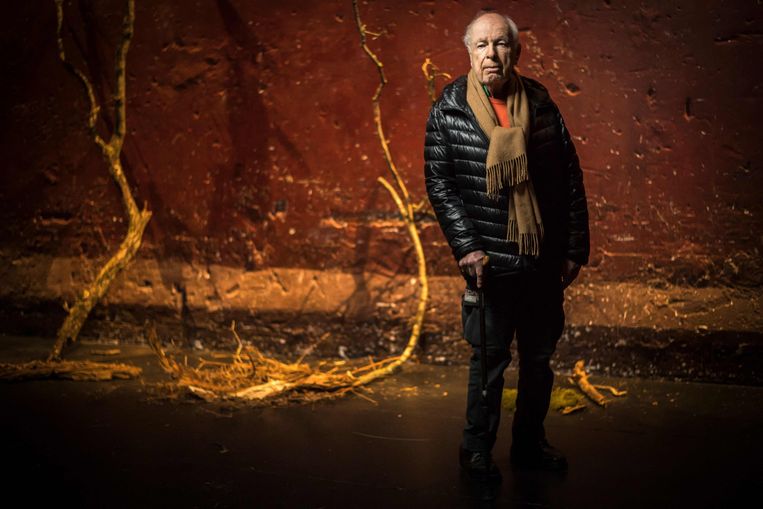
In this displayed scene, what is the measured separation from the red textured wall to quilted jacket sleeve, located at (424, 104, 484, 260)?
1.69 meters

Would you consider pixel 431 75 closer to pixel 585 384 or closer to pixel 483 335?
pixel 585 384

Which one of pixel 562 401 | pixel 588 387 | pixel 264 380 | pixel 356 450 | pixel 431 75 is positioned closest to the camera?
pixel 356 450

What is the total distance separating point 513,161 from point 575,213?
39 centimetres

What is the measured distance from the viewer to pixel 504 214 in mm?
2859

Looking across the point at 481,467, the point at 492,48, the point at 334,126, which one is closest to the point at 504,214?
the point at 492,48

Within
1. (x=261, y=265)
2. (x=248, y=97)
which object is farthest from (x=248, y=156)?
(x=261, y=265)

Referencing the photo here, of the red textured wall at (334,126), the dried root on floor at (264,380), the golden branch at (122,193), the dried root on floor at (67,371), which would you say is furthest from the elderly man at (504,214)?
the golden branch at (122,193)

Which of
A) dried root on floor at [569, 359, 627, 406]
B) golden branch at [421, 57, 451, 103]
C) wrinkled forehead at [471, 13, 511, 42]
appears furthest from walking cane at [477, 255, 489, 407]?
golden branch at [421, 57, 451, 103]

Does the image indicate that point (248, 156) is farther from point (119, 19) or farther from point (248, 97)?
point (119, 19)

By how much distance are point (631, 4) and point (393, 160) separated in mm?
1556

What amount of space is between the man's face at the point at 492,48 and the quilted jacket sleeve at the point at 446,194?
231 millimetres

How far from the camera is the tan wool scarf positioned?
2.75 metres

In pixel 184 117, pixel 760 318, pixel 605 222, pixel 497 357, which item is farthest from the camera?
pixel 184 117

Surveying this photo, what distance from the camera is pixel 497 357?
289 centimetres
